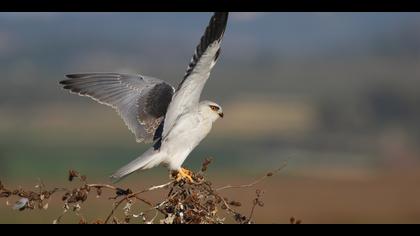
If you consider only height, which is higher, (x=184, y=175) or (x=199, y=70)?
(x=199, y=70)

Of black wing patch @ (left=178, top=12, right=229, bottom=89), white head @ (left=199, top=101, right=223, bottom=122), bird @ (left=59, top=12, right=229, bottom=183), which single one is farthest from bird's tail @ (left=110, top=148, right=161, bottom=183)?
black wing patch @ (left=178, top=12, right=229, bottom=89)

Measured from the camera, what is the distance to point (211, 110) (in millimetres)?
4434

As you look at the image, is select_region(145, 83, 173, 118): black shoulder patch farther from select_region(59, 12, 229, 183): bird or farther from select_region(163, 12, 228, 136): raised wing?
select_region(163, 12, 228, 136): raised wing

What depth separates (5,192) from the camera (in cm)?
270

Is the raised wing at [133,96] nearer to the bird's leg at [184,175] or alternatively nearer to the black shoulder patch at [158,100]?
the black shoulder patch at [158,100]

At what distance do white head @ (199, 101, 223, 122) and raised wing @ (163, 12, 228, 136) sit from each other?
17 cm

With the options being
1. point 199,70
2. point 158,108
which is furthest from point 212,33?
point 158,108

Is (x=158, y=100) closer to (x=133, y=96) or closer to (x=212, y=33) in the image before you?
(x=133, y=96)

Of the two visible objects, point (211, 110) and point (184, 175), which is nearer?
point (184, 175)

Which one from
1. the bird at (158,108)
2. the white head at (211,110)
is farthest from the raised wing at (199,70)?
the white head at (211,110)

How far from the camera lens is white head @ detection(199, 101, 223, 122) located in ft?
14.4

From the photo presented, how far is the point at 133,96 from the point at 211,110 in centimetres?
65
